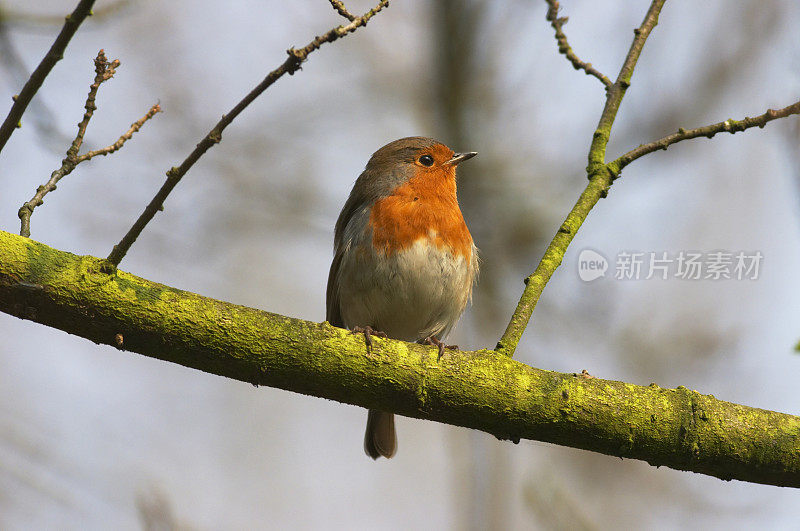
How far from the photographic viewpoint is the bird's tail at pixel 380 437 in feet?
17.3

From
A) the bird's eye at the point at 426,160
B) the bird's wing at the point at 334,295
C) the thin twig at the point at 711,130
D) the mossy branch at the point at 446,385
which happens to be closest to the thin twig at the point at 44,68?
the mossy branch at the point at 446,385

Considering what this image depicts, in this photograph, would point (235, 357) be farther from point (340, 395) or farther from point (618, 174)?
point (618, 174)

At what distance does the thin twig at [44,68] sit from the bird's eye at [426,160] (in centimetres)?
319

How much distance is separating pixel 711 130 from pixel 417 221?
186cm

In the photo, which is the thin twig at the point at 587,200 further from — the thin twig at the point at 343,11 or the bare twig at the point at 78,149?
the bare twig at the point at 78,149

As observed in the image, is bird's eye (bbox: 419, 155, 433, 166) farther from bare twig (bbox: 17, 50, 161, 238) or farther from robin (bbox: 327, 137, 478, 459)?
bare twig (bbox: 17, 50, 161, 238)

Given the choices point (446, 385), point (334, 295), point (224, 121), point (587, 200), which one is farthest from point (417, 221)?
point (224, 121)

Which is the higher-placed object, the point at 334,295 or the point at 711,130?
the point at 711,130

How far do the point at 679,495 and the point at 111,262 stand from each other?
18.4ft

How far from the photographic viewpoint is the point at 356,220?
4.80 meters

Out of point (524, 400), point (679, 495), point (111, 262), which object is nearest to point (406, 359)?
point (524, 400)

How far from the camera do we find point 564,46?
12.6 feet

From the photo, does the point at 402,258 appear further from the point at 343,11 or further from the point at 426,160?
the point at 343,11

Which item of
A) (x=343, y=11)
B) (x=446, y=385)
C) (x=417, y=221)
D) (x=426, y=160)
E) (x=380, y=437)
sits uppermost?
(x=426, y=160)
